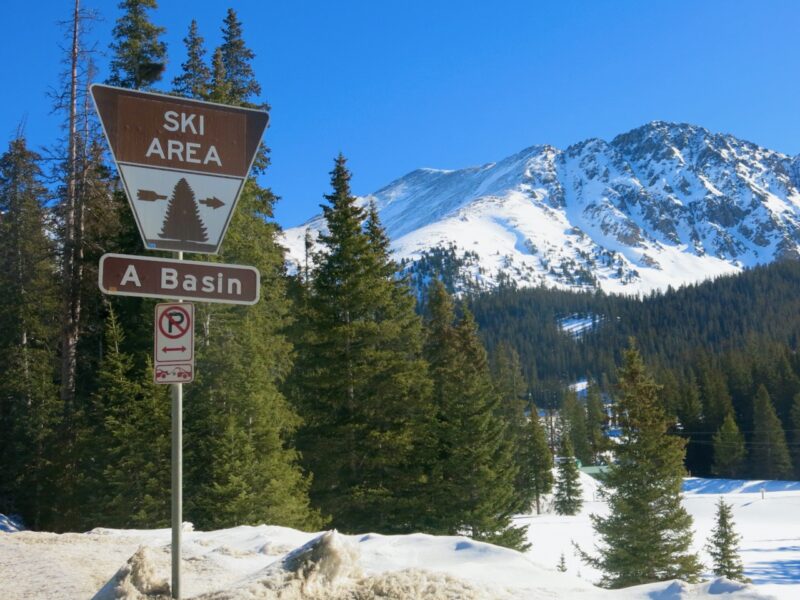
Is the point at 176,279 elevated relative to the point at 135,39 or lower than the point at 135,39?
lower

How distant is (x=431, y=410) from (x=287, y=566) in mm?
16362

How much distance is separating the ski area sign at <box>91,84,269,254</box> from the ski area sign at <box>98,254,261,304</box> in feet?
0.61

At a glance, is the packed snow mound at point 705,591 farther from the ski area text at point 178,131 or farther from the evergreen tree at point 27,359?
the evergreen tree at point 27,359

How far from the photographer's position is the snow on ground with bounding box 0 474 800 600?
5.12m

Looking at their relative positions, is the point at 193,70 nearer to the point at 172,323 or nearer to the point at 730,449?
the point at 172,323

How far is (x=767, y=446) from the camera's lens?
83625 millimetres

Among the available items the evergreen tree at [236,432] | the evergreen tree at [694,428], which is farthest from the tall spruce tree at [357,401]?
the evergreen tree at [694,428]

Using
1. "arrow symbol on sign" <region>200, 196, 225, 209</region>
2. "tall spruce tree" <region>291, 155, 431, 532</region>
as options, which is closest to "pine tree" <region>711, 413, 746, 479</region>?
"tall spruce tree" <region>291, 155, 431, 532</region>

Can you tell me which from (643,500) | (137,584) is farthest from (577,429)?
(137,584)

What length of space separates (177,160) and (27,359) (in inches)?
796

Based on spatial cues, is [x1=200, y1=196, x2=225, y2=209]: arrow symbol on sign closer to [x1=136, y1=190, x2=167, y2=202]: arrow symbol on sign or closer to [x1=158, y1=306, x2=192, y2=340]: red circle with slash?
[x1=136, y1=190, x2=167, y2=202]: arrow symbol on sign

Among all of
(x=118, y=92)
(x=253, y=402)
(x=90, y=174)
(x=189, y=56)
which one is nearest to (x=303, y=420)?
(x=253, y=402)

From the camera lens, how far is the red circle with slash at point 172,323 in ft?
15.9

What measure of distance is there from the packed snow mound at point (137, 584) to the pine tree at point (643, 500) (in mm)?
20305
